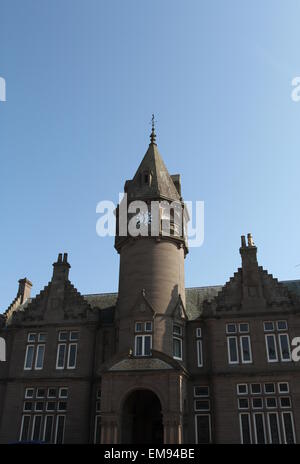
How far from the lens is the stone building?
28.7 meters

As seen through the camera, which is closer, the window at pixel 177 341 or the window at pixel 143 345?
the window at pixel 143 345

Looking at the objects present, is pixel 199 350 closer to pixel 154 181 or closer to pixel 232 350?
pixel 232 350

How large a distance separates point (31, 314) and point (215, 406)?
1629cm

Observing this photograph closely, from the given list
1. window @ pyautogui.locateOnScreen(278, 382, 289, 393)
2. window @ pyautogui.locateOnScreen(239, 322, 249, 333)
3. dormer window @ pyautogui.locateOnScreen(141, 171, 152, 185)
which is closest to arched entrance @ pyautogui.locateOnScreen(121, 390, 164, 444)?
window @ pyautogui.locateOnScreen(239, 322, 249, 333)

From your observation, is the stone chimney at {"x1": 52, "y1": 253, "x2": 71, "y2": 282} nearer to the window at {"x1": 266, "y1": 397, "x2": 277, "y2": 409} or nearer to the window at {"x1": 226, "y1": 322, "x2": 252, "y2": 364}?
the window at {"x1": 226, "y1": 322, "x2": 252, "y2": 364}

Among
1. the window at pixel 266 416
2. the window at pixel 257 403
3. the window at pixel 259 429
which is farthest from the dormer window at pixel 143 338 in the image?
the window at pixel 259 429

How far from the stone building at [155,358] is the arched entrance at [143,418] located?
7 centimetres

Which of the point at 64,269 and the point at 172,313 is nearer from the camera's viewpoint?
the point at 172,313

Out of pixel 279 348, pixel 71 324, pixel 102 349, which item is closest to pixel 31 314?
pixel 71 324

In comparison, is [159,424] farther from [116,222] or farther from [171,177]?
[171,177]

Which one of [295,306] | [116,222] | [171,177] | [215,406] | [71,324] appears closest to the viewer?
[215,406]

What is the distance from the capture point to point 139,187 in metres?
37.3

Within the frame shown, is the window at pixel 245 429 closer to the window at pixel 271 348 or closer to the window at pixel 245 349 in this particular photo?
the window at pixel 245 349

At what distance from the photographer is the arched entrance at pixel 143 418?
29.5 m
